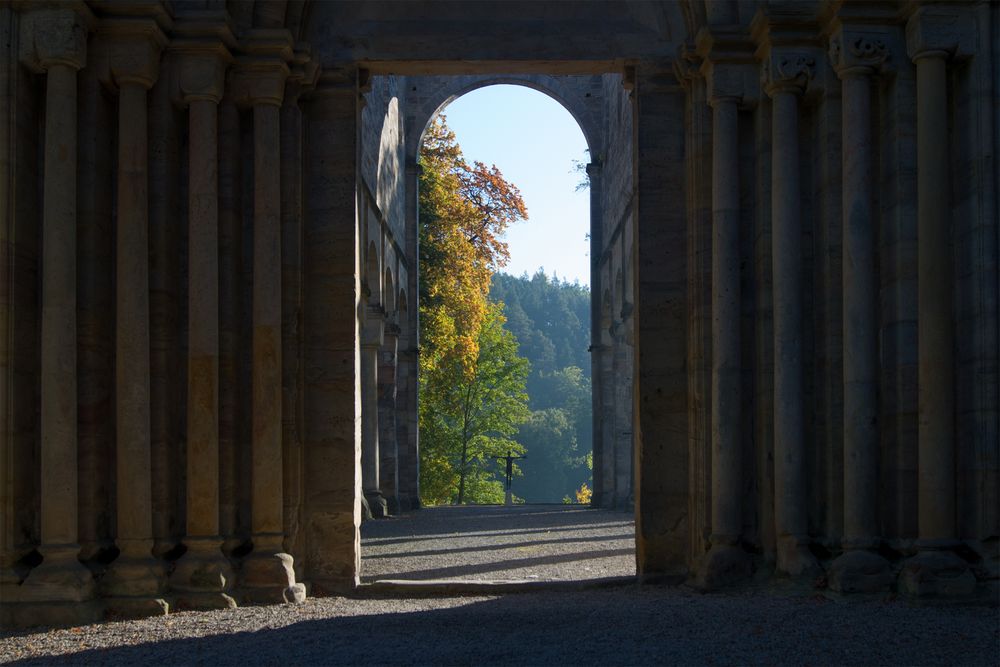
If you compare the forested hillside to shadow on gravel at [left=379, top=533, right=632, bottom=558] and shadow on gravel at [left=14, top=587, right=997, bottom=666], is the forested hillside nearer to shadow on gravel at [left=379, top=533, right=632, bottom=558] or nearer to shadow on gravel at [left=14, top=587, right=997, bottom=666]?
shadow on gravel at [left=379, top=533, right=632, bottom=558]

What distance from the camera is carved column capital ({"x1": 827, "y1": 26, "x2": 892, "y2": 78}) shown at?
7.02 meters

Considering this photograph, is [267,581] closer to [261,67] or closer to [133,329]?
[133,329]

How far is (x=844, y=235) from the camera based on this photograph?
709 cm

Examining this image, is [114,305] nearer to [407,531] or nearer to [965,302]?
[965,302]

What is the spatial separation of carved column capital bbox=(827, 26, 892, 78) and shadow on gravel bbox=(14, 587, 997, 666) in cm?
320

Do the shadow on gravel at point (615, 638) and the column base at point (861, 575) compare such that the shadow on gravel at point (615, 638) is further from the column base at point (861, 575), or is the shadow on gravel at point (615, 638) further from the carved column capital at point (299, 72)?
the carved column capital at point (299, 72)

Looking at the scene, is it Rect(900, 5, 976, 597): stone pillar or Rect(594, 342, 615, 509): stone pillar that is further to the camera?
Rect(594, 342, 615, 509): stone pillar

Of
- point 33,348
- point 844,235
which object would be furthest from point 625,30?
point 33,348

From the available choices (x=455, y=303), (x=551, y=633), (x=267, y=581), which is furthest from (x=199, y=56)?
(x=455, y=303)

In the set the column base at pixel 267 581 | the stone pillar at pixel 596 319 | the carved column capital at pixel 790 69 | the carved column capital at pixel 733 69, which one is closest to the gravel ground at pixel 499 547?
the column base at pixel 267 581

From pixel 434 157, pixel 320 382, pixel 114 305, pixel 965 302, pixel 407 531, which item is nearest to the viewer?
pixel 965 302

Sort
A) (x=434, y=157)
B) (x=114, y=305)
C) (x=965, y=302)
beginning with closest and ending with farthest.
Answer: (x=965, y=302), (x=114, y=305), (x=434, y=157)

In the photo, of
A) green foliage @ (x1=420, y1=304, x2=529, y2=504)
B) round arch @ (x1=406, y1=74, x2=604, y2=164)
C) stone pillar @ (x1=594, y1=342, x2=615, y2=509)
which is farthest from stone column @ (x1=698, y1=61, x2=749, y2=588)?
green foliage @ (x1=420, y1=304, x2=529, y2=504)

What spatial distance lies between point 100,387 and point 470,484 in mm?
29332
